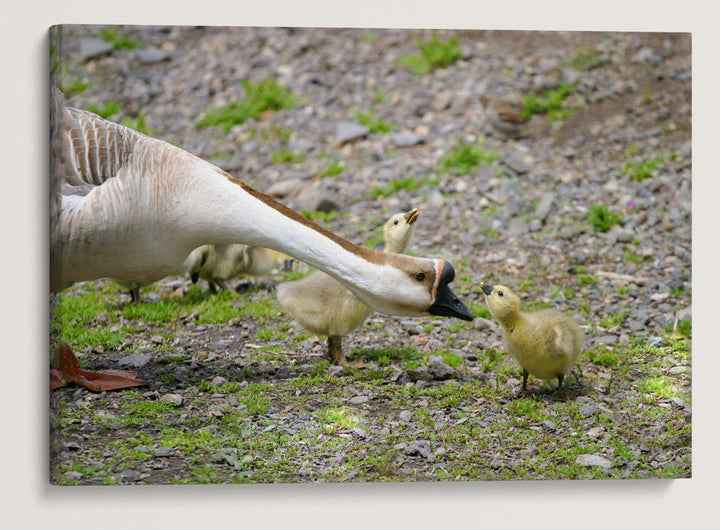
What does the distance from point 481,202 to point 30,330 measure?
215 centimetres

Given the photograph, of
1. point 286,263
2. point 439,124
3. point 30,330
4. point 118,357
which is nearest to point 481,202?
point 439,124

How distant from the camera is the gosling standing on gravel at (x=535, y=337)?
3.31 metres

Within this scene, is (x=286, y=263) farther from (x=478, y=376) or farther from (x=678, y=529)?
(x=678, y=529)

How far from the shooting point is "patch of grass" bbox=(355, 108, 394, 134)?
4863 mm

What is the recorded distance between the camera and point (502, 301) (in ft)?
10.9

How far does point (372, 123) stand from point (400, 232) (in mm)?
1585

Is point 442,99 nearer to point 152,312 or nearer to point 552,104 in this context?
point 552,104

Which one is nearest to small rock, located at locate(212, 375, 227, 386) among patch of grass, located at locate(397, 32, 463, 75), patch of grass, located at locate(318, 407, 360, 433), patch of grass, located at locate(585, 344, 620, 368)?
patch of grass, located at locate(318, 407, 360, 433)

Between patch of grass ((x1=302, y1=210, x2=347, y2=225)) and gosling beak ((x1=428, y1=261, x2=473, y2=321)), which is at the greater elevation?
patch of grass ((x1=302, y1=210, x2=347, y2=225))

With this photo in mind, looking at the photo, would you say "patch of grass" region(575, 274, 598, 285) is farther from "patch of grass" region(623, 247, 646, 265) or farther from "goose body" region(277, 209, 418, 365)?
"goose body" region(277, 209, 418, 365)

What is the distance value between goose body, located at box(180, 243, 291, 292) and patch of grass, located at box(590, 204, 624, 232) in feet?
4.65

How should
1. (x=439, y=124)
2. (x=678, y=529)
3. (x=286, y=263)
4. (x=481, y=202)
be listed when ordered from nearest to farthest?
(x=678, y=529)
(x=286, y=263)
(x=481, y=202)
(x=439, y=124)

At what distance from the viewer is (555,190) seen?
4.45 metres

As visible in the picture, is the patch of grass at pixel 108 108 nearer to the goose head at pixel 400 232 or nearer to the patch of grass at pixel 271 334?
the patch of grass at pixel 271 334
